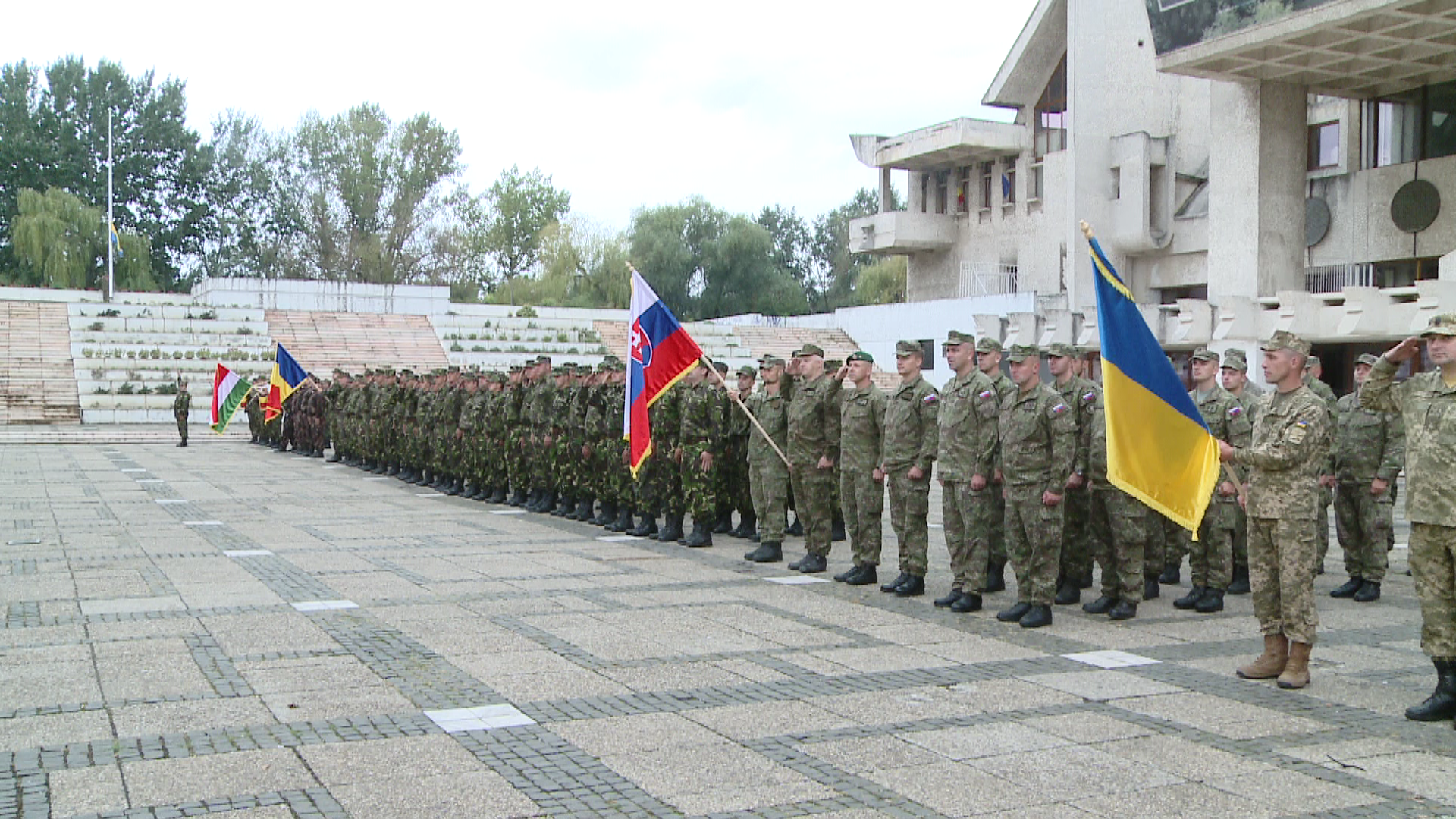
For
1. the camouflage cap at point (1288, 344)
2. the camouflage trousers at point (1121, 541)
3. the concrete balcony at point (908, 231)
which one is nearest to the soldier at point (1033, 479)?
the camouflage trousers at point (1121, 541)

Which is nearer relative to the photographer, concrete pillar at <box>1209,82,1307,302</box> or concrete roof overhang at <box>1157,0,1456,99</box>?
concrete roof overhang at <box>1157,0,1456,99</box>

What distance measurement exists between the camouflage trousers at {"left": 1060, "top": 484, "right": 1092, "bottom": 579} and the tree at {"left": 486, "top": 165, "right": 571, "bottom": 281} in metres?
71.3

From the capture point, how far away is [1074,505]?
9.05 m

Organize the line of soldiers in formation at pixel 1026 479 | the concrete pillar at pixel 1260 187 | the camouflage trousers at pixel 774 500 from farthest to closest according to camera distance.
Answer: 1. the concrete pillar at pixel 1260 187
2. the camouflage trousers at pixel 774 500
3. the line of soldiers in formation at pixel 1026 479

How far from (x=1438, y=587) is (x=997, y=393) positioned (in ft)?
10.7

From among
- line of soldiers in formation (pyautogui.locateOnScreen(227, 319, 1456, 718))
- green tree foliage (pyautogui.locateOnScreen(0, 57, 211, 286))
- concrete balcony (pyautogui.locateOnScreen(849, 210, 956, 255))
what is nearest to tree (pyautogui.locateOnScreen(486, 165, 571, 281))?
green tree foliage (pyautogui.locateOnScreen(0, 57, 211, 286))

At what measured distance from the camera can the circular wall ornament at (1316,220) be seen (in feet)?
101

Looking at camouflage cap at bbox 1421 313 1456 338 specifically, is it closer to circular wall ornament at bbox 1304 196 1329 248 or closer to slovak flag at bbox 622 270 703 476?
slovak flag at bbox 622 270 703 476

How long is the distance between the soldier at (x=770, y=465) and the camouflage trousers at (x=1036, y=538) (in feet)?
8.81

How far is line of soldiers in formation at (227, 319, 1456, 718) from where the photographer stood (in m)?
6.47

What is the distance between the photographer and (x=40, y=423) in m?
36.7

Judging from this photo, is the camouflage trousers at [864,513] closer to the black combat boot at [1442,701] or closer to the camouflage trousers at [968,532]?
the camouflage trousers at [968,532]

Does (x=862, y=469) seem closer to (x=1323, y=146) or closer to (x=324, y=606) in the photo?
(x=324, y=606)

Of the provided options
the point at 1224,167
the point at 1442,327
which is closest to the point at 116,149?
the point at 1224,167
